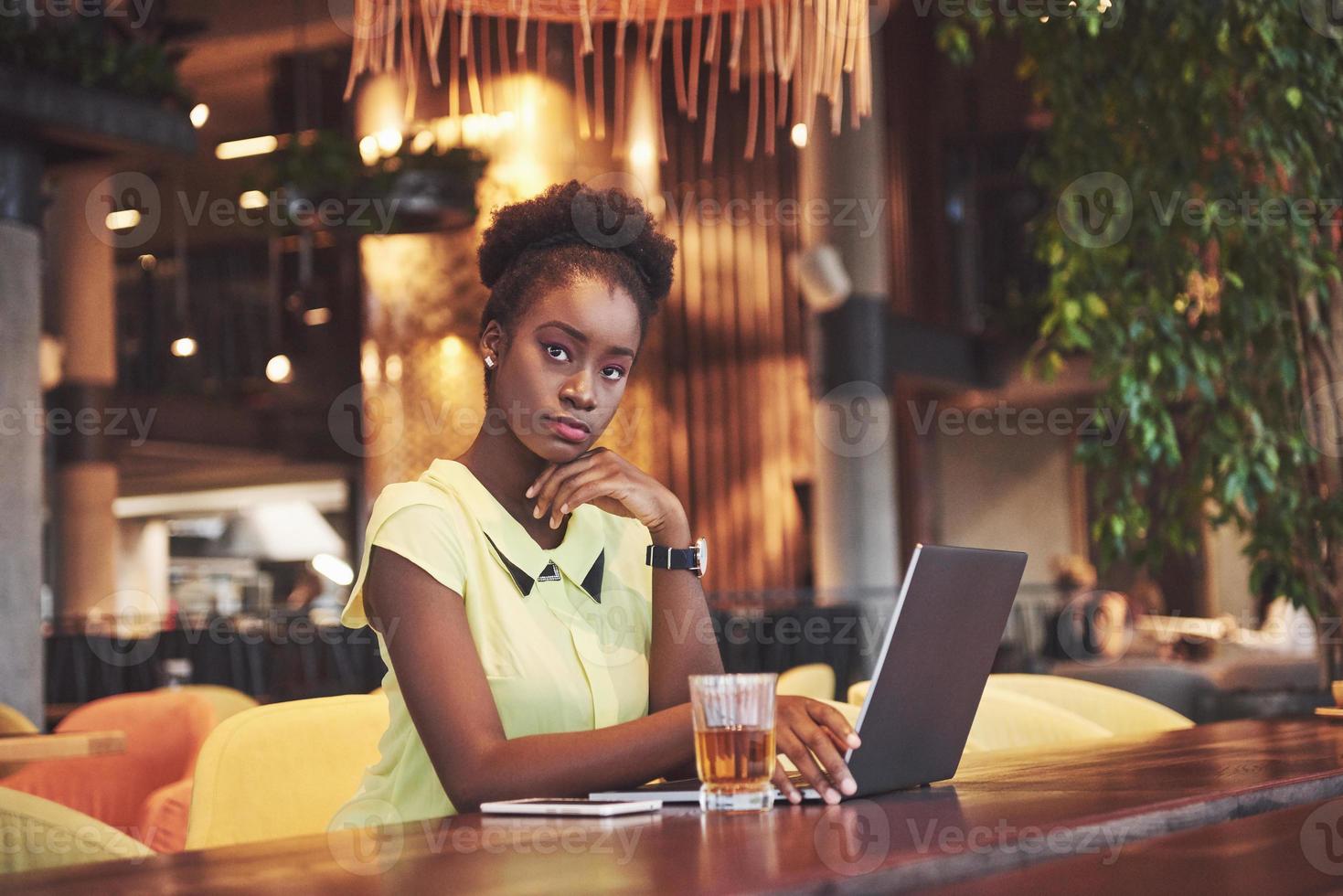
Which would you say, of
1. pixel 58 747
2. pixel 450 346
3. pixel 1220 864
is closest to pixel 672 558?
pixel 1220 864

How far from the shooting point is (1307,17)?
11.0ft

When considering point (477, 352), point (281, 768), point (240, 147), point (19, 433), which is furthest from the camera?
point (240, 147)

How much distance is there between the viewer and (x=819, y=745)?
142 cm

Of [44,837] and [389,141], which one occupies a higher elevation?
[389,141]

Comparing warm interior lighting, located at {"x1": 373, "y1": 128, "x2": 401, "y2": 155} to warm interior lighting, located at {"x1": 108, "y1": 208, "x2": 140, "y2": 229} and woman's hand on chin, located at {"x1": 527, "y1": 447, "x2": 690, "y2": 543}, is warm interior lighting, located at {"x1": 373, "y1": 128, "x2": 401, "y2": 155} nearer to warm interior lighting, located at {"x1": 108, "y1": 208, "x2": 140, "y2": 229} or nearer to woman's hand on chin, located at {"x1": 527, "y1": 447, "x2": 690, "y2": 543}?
woman's hand on chin, located at {"x1": 527, "y1": 447, "x2": 690, "y2": 543}

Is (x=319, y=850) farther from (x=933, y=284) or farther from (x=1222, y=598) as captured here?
(x=1222, y=598)

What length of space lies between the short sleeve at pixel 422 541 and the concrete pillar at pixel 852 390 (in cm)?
898

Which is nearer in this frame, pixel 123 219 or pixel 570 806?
pixel 570 806

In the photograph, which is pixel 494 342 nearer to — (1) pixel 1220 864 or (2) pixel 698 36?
(2) pixel 698 36

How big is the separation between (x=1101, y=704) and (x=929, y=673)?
7.27 ft

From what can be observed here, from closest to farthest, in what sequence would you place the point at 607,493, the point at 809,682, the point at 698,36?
the point at 607,493 → the point at 698,36 → the point at 809,682

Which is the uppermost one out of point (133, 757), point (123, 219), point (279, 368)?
point (123, 219)

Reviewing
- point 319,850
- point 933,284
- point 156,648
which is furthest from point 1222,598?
point 319,850

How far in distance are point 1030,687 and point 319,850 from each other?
2578mm
